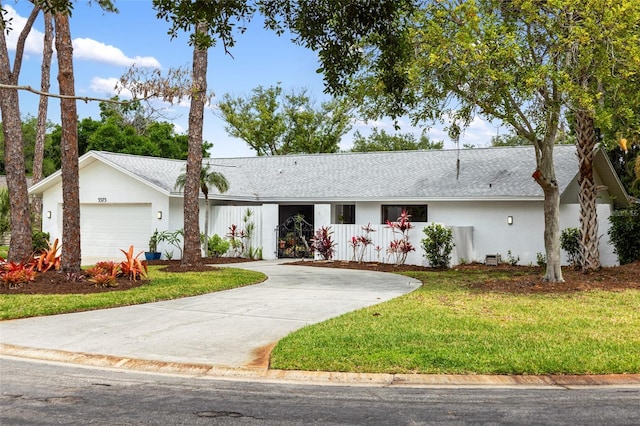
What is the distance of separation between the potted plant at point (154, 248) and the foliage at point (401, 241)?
27.6 ft

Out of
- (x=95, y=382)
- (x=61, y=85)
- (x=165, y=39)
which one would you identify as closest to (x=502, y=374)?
(x=95, y=382)

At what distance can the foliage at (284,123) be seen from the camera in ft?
153

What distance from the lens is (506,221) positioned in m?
21.1

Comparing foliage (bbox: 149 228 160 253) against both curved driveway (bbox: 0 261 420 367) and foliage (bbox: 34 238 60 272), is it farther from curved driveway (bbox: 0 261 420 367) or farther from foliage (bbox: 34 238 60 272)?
curved driveway (bbox: 0 261 420 367)

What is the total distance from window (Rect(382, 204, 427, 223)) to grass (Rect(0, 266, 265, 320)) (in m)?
8.61

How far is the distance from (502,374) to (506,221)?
1537cm

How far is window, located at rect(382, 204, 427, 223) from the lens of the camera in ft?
75.4

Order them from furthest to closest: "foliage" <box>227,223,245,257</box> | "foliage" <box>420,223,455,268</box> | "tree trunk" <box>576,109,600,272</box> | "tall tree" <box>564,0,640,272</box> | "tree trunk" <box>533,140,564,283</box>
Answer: "foliage" <box>227,223,245,257</box> → "foliage" <box>420,223,455,268</box> → "tree trunk" <box>576,109,600,272</box> → "tree trunk" <box>533,140,564,283</box> → "tall tree" <box>564,0,640,272</box>

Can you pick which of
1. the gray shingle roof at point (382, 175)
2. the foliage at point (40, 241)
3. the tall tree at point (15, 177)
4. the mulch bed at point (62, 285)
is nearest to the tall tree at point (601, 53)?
the gray shingle roof at point (382, 175)

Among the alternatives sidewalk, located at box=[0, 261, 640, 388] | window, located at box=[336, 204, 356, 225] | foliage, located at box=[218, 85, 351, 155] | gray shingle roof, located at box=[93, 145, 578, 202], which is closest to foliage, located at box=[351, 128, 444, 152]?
foliage, located at box=[218, 85, 351, 155]

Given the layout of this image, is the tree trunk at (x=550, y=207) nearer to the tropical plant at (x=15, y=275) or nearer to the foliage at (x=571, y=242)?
the foliage at (x=571, y=242)

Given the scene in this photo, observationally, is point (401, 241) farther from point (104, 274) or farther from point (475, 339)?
point (475, 339)

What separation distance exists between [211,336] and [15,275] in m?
6.31

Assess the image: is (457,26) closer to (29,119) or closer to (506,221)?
(506,221)
